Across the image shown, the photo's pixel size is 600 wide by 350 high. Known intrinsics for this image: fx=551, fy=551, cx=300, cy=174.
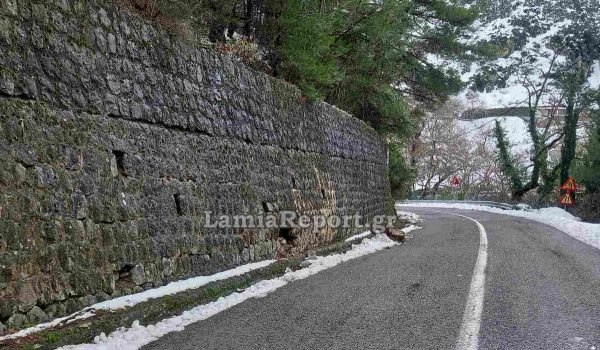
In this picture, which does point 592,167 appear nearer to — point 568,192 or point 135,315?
point 568,192

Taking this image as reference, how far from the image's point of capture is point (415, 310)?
5770 millimetres

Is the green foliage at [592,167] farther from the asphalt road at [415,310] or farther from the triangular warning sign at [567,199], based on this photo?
the asphalt road at [415,310]

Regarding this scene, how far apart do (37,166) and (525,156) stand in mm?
65927

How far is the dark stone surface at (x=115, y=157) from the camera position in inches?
187

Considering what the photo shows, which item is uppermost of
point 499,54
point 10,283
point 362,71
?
point 499,54

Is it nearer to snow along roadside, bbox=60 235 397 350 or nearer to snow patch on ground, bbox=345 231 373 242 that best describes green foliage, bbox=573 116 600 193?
snow patch on ground, bbox=345 231 373 242

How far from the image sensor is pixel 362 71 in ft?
61.5

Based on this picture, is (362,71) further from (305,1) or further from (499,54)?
(499,54)

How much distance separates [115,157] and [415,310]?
362cm

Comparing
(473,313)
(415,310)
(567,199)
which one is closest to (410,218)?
(567,199)

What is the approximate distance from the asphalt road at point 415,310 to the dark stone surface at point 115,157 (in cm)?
113

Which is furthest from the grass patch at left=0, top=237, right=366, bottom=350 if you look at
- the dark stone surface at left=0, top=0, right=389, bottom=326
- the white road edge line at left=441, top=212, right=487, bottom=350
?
the white road edge line at left=441, top=212, right=487, bottom=350

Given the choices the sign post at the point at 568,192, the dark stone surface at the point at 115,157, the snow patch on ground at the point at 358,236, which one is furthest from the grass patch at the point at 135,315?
the sign post at the point at 568,192

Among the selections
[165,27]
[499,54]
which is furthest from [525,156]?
[165,27]
